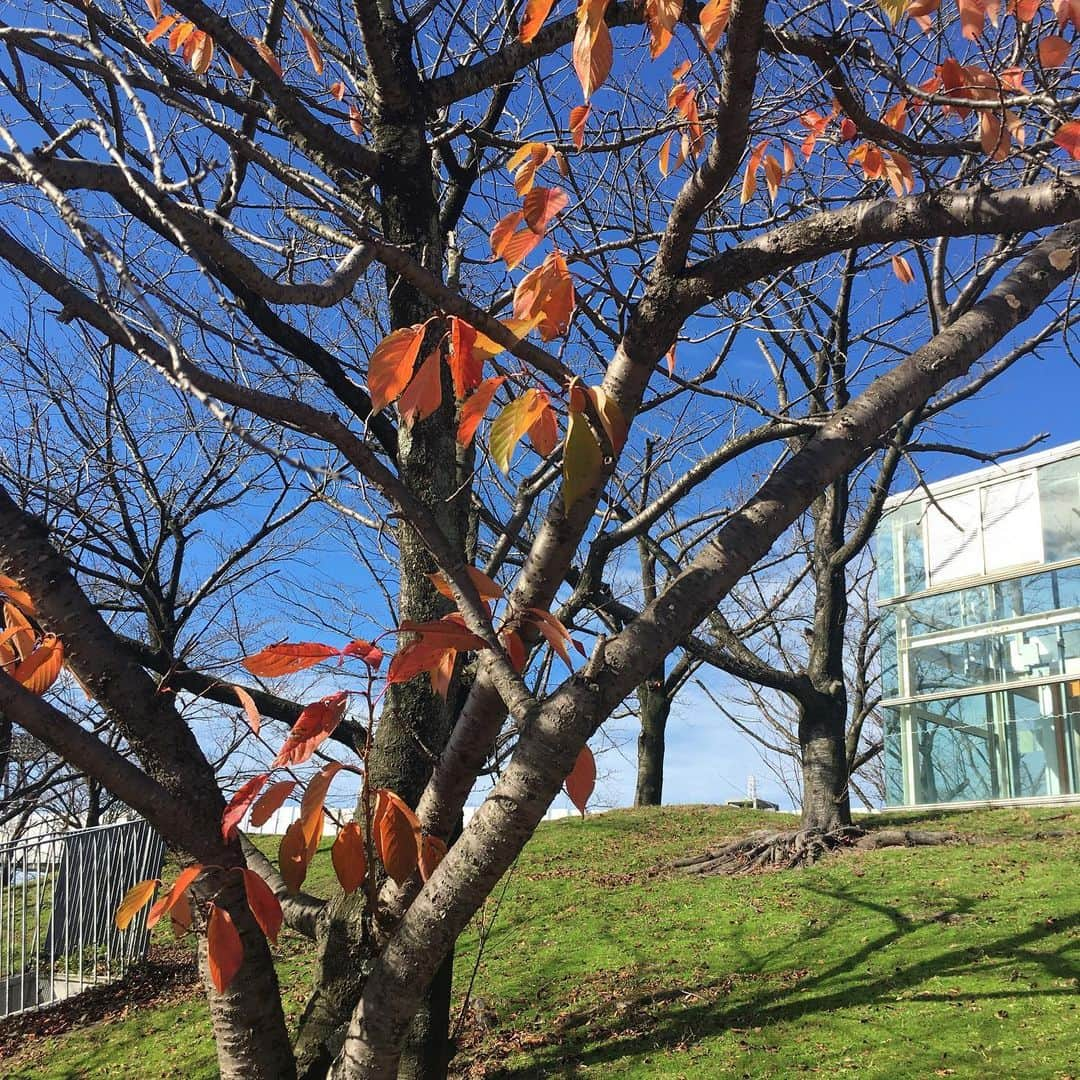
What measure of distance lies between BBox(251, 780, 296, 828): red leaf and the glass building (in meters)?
12.0

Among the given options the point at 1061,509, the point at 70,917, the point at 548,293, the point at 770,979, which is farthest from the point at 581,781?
the point at 1061,509

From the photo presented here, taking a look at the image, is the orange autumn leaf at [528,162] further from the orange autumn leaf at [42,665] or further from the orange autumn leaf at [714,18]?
the orange autumn leaf at [42,665]

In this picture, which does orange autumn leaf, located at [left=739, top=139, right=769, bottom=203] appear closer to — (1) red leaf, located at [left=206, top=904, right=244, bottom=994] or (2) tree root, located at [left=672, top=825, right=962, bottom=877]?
(1) red leaf, located at [left=206, top=904, right=244, bottom=994]

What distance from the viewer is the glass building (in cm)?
1305

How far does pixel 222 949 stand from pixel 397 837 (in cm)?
42

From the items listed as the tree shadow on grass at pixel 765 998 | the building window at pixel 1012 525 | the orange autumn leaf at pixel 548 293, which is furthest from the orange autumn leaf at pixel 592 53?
the building window at pixel 1012 525

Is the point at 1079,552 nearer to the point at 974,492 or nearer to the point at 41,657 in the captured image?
the point at 974,492

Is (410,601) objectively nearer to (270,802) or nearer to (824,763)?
(270,802)

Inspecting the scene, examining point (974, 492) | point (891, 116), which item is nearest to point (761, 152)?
point (891, 116)

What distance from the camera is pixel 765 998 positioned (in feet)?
15.0

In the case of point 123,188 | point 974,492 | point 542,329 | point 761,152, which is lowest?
point 542,329

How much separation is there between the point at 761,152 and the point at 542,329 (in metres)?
1.57

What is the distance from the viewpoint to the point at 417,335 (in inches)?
63.5

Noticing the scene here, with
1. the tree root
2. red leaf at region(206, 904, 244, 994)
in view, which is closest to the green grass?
the tree root
